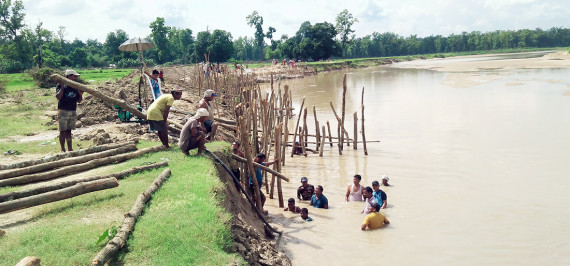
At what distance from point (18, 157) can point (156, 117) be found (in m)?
3.95

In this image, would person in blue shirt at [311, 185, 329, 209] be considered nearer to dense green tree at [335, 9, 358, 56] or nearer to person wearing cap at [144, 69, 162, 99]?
person wearing cap at [144, 69, 162, 99]

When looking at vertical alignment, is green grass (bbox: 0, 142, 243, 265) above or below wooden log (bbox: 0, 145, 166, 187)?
below

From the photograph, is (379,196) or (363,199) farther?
(363,199)

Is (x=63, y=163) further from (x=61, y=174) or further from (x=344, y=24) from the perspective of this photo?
(x=344, y=24)

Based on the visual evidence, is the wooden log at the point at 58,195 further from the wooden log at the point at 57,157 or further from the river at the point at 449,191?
the river at the point at 449,191

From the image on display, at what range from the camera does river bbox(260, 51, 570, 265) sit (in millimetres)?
7914

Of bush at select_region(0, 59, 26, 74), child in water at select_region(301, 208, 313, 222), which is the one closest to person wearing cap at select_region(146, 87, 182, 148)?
child in water at select_region(301, 208, 313, 222)

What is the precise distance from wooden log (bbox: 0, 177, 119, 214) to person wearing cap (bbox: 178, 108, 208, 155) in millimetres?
1977

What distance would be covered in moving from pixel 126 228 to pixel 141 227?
26cm

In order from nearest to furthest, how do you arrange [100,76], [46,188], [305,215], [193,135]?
1. [46,188]
2. [193,135]
3. [305,215]
4. [100,76]

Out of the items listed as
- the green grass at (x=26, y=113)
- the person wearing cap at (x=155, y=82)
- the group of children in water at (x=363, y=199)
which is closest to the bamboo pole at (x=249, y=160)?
the group of children in water at (x=363, y=199)

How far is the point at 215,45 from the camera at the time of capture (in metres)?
63.9

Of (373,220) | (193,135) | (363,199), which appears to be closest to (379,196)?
(363,199)

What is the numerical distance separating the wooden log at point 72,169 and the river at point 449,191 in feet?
11.3
